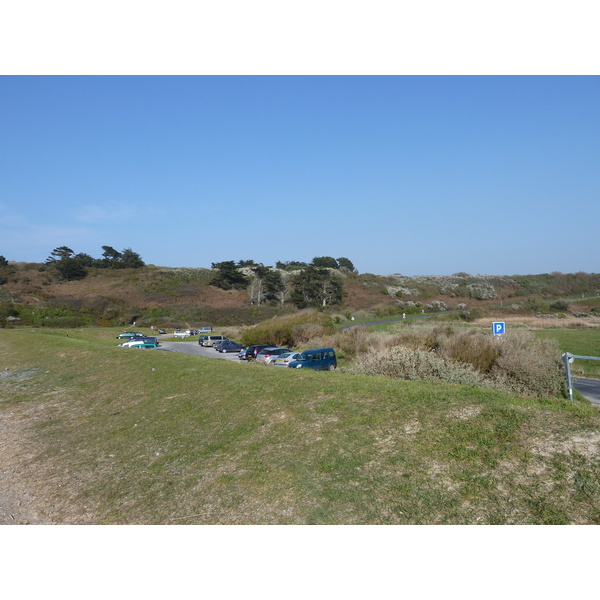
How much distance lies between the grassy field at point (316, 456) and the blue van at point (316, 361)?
365 inches

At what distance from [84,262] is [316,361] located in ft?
303

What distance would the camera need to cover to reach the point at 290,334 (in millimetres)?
37719

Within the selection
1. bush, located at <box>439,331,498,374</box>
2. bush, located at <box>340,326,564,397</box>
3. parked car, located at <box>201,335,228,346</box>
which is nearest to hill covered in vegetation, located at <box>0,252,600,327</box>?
parked car, located at <box>201,335,228,346</box>

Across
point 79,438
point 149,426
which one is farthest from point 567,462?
point 79,438

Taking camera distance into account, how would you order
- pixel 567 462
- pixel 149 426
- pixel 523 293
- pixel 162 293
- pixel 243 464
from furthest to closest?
pixel 523 293, pixel 162 293, pixel 149 426, pixel 243 464, pixel 567 462

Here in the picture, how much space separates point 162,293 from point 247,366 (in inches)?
2758

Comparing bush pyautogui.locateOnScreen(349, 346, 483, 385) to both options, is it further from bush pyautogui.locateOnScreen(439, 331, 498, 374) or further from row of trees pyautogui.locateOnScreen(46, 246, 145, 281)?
row of trees pyautogui.locateOnScreen(46, 246, 145, 281)

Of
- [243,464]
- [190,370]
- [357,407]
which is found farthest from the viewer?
[190,370]

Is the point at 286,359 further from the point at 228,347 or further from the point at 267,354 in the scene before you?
the point at 228,347

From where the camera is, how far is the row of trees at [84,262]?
89.1 m

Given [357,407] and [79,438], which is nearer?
[357,407]

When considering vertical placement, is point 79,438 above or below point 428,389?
below

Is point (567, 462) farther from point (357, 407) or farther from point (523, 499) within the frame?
point (357, 407)

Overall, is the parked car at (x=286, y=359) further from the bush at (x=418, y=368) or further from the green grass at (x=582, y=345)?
the green grass at (x=582, y=345)
